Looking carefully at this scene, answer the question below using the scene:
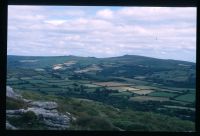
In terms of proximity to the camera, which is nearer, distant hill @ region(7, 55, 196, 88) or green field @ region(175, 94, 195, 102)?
green field @ region(175, 94, 195, 102)

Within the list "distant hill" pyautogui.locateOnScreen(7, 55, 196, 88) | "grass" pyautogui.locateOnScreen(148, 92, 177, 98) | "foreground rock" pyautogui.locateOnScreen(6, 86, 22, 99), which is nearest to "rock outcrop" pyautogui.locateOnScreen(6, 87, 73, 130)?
"foreground rock" pyautogui.locateOnScreen(6, 86, 22, 99)

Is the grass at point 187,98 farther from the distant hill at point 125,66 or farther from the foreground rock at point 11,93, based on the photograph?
the foreground rock at point 11,93

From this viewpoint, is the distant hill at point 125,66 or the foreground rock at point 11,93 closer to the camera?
the foreground rock at point 11,93

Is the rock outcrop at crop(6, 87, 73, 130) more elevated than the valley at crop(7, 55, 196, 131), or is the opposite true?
the valley at crop(7, 55, 196, 131)

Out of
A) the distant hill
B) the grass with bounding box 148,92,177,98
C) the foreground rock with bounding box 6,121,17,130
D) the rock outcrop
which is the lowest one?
the foreground rock with bounding box 6,121,17,130

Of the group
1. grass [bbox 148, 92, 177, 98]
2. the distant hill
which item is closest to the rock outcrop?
the distant hill

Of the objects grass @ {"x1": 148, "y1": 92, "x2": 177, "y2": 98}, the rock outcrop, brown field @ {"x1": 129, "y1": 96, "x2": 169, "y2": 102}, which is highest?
grass @ {"x1": 148, "y1": 92, "x2": 177, "y2": 98}

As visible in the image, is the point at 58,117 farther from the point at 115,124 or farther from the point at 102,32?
the point at 102,32

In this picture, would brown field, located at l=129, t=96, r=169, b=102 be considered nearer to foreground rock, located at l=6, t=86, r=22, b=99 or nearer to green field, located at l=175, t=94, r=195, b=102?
green field, located at l=175, t=94, r=195, b=102

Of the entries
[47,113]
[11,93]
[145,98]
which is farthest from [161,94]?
[11,93]

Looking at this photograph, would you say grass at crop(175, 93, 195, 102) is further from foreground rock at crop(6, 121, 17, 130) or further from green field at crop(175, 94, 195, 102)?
foreground rock at crop(6, 121, 17, 130)

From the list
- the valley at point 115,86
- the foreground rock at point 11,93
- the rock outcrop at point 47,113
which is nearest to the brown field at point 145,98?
the valley at point 115,86
